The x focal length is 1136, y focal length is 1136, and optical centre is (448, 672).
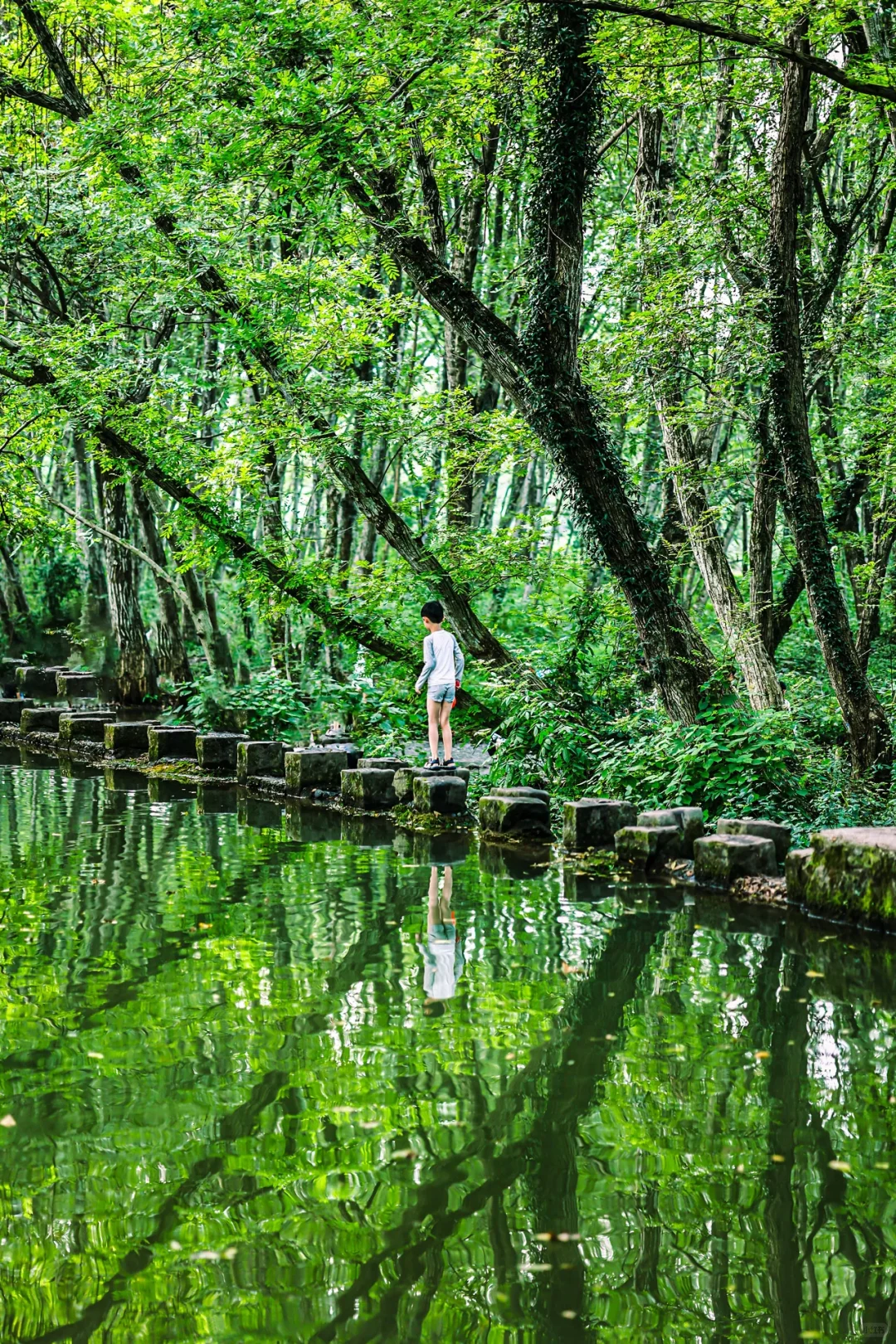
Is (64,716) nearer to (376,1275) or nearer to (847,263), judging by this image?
(847,263)

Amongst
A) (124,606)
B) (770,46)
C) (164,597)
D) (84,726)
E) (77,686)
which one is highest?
(770,46)

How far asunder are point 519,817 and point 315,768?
12.3 ft

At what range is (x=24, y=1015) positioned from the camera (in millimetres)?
5691

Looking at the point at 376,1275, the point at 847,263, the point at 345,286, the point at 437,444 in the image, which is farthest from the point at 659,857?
the point at 847,263

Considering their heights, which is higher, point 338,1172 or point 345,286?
point 345,286

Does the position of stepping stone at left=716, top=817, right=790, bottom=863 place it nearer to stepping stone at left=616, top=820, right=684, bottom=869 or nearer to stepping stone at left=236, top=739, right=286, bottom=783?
stepping stone at left=616, top=820, right=684, bottom=869

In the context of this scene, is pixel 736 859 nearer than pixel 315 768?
Yes

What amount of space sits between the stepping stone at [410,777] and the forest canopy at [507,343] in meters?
0.55

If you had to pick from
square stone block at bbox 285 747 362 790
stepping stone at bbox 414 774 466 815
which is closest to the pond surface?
stepping stone at bbox 414 774 466 815

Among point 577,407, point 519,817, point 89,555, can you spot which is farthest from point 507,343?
point 89,555

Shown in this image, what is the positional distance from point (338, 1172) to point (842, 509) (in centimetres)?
1421

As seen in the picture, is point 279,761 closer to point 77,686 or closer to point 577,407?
point 577,407

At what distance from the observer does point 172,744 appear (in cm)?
1622

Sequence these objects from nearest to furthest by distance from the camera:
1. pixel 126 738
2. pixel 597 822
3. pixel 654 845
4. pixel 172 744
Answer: pixel 654 845
pixel 597 822
pixel 172 744
pixel 126 738
